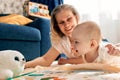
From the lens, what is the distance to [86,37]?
3.50 feet

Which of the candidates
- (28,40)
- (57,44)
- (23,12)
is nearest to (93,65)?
(57,44)

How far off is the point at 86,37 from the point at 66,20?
0.35m

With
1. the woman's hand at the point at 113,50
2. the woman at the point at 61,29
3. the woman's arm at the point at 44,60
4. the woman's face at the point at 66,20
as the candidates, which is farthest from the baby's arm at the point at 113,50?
the woman's arm at the point at 44,60

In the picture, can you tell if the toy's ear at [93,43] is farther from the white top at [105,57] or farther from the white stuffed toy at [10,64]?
the white stuffed toy at [10,64]

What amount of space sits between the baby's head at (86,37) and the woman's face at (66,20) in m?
0.31

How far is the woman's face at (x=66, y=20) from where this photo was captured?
→ 1403 millimetres

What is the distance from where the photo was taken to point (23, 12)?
11.7 feet

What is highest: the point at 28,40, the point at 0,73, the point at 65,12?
the point at 65,12

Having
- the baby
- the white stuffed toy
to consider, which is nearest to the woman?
the baby

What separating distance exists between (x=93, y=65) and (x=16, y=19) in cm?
194

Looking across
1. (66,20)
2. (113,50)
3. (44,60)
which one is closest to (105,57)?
(113,50)

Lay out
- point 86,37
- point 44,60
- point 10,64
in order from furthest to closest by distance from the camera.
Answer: point 44,60
point 86,37
point 10,64

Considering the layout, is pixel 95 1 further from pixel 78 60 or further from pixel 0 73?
pixel 0 73

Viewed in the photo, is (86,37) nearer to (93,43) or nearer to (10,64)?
(93,43)
